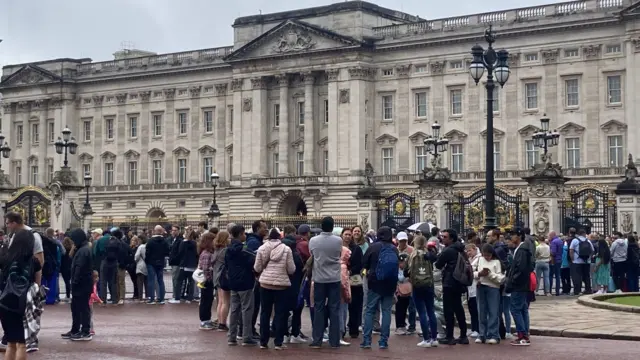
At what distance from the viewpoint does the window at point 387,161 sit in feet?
238

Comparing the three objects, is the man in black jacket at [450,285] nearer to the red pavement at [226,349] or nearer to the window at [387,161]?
the red pavement at [226,349]

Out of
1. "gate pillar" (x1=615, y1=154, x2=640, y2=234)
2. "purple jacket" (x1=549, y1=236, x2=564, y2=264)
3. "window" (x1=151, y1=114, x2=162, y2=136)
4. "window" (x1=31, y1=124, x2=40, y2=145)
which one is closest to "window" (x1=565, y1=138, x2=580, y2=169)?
"gate pillar" (x1=615, y1=154, x2=640, y2=234)

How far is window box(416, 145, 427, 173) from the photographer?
7075 centimetres

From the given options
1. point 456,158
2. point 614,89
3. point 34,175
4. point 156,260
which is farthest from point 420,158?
point 156,260

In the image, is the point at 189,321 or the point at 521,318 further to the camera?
the point at 189,321

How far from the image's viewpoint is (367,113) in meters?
72.8

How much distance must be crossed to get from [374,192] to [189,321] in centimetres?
1938

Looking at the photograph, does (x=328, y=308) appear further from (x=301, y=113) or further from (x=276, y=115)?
(x=276, y=115)

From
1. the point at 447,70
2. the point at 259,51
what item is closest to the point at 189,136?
the point at 259,51

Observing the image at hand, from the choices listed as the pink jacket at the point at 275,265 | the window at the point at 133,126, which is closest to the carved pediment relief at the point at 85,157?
the window at the point at 133,126

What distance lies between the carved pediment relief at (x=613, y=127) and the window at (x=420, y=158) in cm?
1177

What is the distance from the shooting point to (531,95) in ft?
218

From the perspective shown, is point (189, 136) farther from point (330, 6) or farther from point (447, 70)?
point (447, 70)

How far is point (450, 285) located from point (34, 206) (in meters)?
31.4
